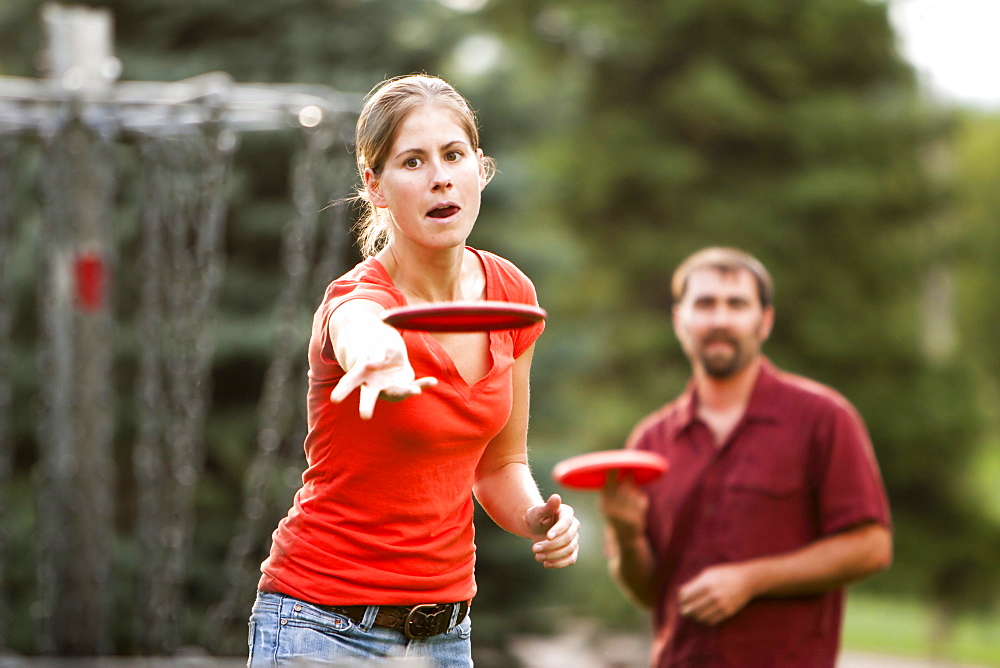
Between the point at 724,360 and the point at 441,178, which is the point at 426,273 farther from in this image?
the point at 724,360

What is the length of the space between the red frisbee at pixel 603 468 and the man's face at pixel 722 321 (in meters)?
0.53

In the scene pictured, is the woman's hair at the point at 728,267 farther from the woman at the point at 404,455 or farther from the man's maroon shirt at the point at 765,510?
the woman at the point at 404,455

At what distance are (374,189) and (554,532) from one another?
0.79 m

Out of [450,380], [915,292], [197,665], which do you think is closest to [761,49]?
[915,292]

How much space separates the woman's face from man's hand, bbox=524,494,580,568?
56cm

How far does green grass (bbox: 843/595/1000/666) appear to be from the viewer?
15703 mm

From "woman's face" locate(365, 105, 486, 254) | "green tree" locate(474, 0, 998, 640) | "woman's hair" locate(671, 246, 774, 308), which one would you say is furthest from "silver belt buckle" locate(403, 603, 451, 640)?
"green tree" locate(474, 0, 998, 640)

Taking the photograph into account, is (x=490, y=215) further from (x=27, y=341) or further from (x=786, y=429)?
(x=786, y=429)

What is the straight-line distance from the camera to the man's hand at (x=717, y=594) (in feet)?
12.3

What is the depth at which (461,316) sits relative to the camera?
1.94 meters

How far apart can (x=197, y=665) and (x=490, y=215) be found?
4.46m

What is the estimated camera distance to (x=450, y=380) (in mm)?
2197

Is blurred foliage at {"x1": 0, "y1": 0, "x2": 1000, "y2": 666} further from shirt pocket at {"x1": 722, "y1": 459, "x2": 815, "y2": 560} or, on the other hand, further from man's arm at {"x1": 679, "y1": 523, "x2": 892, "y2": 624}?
man's arm at {"x1": 679, "y1": 523, "x2": 892, "y2": 624}

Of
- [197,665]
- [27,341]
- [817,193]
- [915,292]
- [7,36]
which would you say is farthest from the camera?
[915,292]
